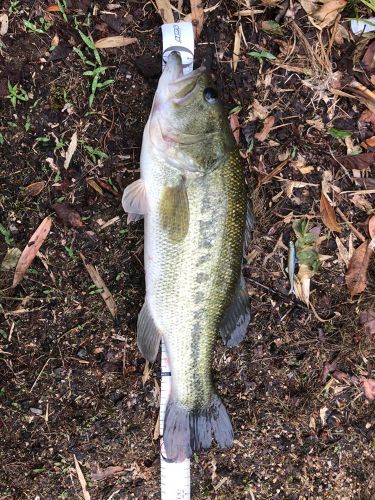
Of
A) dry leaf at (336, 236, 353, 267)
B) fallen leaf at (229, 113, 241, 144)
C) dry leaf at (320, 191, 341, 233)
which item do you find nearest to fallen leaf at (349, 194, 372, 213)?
dry leaf at (320, 191, 341, 233)

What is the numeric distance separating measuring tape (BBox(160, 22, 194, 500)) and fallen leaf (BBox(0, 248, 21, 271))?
1.10 m

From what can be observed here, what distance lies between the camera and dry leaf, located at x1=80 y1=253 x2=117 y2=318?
3.02m

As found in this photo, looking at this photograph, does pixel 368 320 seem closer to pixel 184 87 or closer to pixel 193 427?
pixel 193 427

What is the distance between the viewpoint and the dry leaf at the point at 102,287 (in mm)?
3020

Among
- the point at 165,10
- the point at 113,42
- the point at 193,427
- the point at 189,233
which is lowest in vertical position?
the point at 193,427

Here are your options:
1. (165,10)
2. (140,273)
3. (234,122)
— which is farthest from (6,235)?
(165,10)

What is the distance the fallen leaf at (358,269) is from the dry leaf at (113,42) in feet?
7.00

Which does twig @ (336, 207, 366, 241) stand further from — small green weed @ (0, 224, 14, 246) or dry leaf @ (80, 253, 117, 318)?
small green weed @ (0, 224, 14, 246)

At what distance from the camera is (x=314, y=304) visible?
10.8 ft

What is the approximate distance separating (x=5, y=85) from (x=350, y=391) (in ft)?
10.5

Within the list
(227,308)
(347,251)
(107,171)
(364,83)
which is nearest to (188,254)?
(227,308)

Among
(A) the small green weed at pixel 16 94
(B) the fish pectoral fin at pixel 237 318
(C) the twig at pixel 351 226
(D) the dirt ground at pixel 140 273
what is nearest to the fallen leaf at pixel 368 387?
(D) the dirt ground at pixel 140 273

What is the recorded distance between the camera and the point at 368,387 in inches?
132

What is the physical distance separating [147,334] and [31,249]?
37.3 inches
